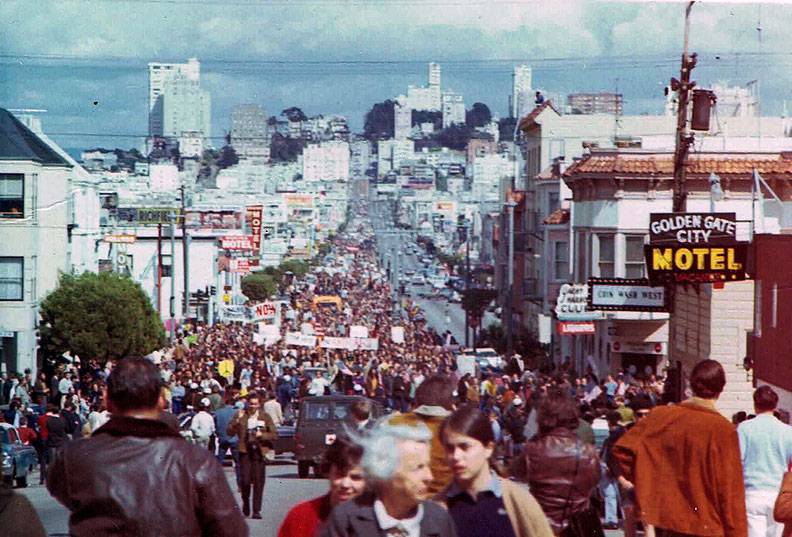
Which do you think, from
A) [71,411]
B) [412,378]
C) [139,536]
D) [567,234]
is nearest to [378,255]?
[567,234]

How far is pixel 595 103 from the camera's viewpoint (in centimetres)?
858

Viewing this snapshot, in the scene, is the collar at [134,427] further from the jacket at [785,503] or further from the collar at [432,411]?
the jacket at [785,503]

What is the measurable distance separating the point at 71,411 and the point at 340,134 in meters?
2.11

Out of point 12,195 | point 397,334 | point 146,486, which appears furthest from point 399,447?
point 397,334

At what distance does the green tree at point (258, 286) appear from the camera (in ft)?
33.4

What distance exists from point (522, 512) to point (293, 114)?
14.5 feet

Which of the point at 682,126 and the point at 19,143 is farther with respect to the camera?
the point at 682,126

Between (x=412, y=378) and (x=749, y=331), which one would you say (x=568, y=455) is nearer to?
(x=412, y=378)

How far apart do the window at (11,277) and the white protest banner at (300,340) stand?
90.2 inches

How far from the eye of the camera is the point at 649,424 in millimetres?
5461

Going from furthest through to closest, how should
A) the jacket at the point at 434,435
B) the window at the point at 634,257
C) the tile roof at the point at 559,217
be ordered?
Result: the tile roof at the point at 559,217 < the window at the point at 634,257 < the jacket at the point at 434,435

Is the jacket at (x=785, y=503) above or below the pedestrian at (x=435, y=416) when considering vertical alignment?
below

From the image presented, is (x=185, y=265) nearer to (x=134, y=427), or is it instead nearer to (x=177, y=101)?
(x=177, y=101)

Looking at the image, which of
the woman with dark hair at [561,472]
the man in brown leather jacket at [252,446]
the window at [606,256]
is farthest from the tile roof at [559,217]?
the woman with dark hair at [561,472]
